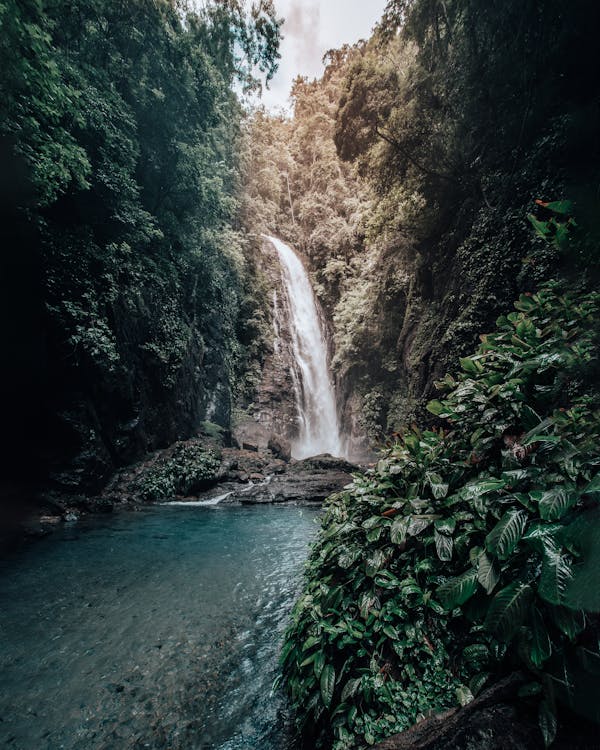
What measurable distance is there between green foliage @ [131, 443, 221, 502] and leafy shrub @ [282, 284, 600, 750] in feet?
26.9

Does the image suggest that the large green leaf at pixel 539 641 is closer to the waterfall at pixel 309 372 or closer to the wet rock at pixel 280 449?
the wet rock at pixel 280 449

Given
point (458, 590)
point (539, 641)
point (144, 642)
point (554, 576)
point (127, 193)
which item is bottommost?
point (144, 642)

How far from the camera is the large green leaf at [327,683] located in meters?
1.76

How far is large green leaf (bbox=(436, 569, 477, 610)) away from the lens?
1.60 meters

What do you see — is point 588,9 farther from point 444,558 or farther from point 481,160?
point 444,558

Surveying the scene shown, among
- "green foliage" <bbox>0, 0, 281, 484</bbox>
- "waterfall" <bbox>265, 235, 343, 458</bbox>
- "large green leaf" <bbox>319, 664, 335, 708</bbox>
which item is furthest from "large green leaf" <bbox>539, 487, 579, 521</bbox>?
"waterfall" <bbox>265, 235, 343, 458</bbox>

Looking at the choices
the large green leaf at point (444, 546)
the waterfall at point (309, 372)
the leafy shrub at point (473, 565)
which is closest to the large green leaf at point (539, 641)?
the leafy shrub at point (473, 565)

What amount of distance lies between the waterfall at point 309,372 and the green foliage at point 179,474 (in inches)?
312

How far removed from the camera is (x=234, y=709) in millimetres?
2342

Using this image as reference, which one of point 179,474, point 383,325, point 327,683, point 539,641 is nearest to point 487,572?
point 539,641

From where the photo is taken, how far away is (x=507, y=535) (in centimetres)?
161

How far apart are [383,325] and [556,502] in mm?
13272

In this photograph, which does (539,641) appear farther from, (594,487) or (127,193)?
(127,193)

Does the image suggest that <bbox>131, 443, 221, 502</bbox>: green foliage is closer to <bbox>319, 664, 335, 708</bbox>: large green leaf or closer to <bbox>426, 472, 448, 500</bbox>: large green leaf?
<bbox>319, 664, 335, 708</bbox>: large green leaf
